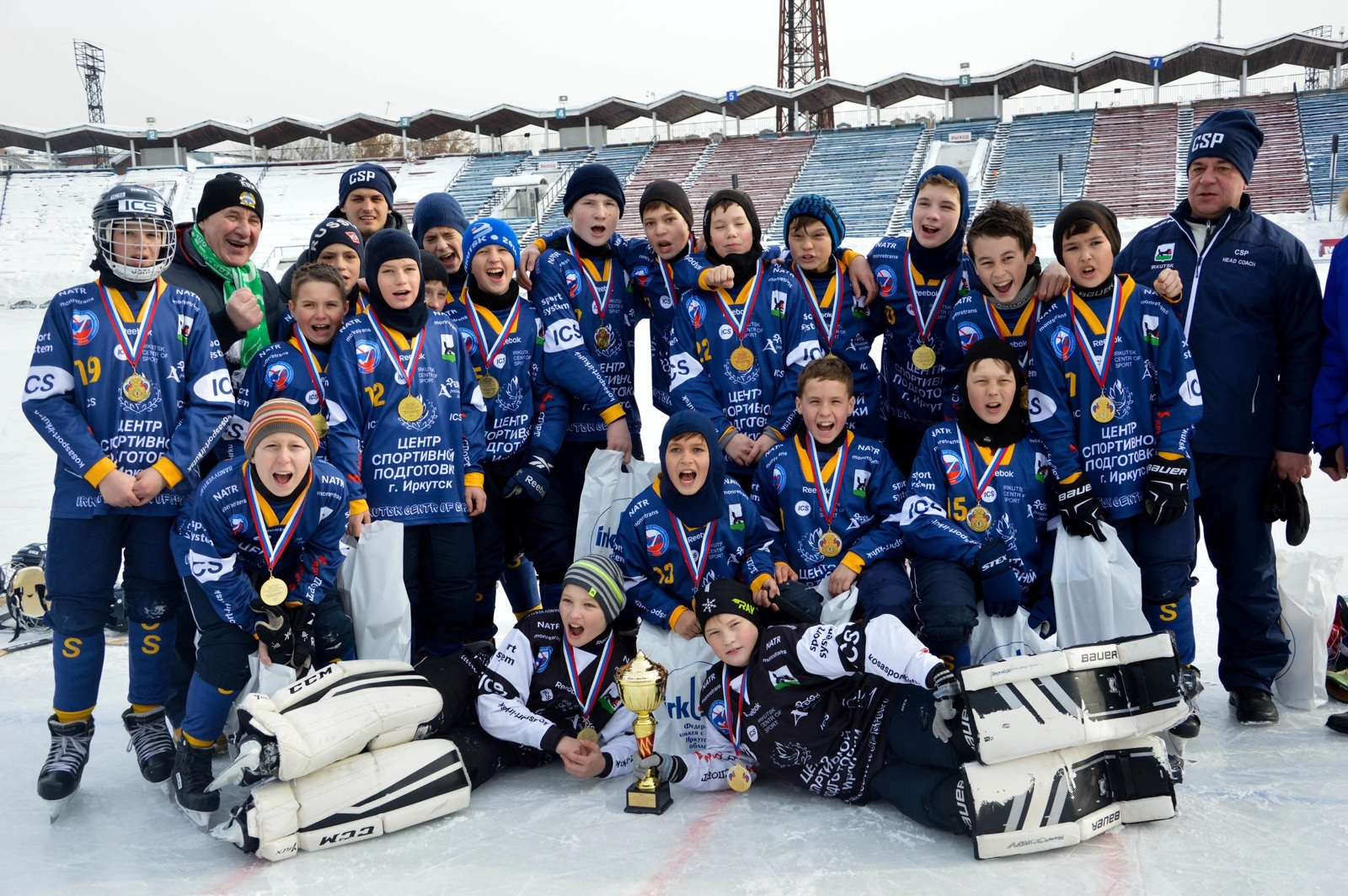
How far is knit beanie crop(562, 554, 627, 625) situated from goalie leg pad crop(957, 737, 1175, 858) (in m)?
1.31

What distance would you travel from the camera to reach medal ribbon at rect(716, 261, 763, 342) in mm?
4180

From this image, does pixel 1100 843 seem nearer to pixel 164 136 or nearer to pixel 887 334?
pixel 887 334

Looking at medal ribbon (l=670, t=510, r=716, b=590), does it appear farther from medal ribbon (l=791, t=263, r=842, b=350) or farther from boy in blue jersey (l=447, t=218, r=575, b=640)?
medal ribbon (l=791, t=263, r=842, b=350)

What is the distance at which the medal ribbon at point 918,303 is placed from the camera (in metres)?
4.19

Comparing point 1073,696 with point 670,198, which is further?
point 670,198

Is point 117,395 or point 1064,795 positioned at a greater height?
point 117,395

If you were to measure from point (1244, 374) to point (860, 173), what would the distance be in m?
29.6

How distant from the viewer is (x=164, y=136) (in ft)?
130

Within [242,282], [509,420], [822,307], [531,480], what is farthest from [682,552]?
[242,282]

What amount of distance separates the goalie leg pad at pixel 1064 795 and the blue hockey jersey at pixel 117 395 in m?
2.72

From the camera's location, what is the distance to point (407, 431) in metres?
3.79

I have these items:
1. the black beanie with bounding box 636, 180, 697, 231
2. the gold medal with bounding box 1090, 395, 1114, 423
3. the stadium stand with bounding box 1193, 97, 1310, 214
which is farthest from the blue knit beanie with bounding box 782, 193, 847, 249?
the stadium stand with bounding box 1193, 97, 1310, 214

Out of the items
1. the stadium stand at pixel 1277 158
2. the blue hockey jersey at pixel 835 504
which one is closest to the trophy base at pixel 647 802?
the blue hockey jersey at pixel 835 504

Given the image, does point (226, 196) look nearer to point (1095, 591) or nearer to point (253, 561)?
point (253, 561)
